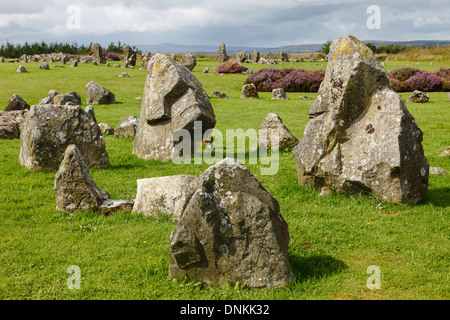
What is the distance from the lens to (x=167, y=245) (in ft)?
24.3

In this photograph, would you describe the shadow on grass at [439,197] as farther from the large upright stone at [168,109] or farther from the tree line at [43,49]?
the tree line at [43,49]

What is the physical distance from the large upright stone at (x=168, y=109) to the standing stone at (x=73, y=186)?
16.7ft

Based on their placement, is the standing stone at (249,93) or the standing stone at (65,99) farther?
the standing stone at (249,93)

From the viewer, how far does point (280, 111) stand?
2530 cm

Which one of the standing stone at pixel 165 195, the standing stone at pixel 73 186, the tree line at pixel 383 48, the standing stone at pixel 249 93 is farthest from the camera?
the tree line at pixel 383 48

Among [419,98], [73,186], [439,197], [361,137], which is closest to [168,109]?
[73,186]

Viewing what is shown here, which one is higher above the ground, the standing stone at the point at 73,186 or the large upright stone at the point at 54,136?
the large upright stone at the point at 54,136

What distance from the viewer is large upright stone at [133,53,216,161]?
1386 centimetres

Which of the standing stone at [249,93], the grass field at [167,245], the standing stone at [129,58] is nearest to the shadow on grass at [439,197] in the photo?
the grass field at [167,245]

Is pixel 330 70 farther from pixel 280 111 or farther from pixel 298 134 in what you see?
pixel 280 111

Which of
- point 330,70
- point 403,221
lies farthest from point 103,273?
point 330,70

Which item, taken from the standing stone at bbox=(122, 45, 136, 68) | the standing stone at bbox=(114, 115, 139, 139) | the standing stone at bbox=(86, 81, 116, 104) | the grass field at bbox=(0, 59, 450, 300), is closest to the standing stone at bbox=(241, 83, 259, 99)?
the standing stone at bbox=(86, 81, 116, 104)

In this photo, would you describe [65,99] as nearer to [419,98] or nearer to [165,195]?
[165,195]

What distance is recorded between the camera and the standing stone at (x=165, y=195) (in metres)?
8.54
